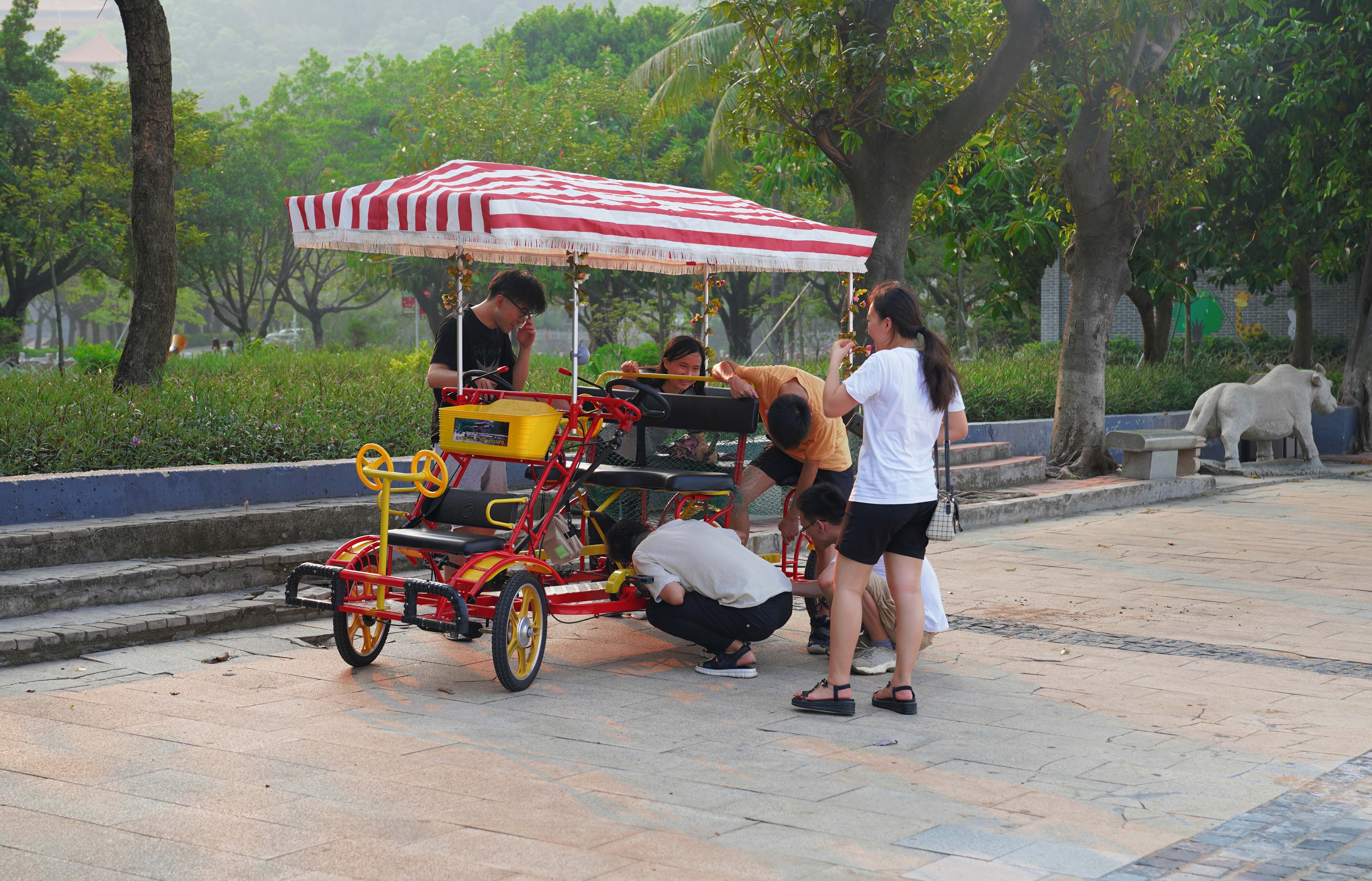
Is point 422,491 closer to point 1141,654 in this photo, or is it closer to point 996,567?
point 1141,654

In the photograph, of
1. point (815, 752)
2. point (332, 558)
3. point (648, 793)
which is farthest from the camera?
point (332, 558)

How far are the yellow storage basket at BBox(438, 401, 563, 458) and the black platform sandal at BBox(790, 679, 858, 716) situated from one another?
173cm

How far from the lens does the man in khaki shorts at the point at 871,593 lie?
6352 millimetres

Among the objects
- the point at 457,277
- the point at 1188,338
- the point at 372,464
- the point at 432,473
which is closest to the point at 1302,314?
the point at 1188,338

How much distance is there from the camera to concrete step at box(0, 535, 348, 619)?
22.7ft

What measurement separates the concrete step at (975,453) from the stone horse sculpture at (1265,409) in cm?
335

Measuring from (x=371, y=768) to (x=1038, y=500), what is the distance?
30.6 feet

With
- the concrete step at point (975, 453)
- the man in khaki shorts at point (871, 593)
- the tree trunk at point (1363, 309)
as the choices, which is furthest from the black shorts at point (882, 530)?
the tree trunk at point (1363, 309)

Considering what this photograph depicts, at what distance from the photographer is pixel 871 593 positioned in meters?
6.48

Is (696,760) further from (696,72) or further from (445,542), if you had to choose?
(696,72)

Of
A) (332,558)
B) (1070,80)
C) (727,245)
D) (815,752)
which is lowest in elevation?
(815,752)

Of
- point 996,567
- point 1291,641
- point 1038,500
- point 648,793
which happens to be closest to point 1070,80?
point 1038,500

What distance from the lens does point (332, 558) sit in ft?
20.2

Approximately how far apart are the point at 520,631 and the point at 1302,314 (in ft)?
63.1
